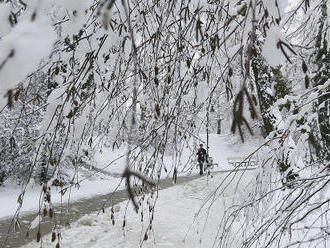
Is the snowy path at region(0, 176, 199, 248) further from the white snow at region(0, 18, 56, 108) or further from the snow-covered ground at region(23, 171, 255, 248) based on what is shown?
the white snow at region(0, 18, 56, 108)

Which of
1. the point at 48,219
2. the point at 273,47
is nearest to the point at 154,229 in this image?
the point at 48,219

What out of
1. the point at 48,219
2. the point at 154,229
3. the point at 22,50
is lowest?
the point at 154,229

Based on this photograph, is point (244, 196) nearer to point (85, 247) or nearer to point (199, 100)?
point (199, 100)

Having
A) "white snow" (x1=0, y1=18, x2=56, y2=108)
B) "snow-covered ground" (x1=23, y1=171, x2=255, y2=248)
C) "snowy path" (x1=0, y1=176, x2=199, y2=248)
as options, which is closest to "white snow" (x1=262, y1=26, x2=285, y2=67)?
"white snow" (x1=0, y1=18, x2=56, y2=108)

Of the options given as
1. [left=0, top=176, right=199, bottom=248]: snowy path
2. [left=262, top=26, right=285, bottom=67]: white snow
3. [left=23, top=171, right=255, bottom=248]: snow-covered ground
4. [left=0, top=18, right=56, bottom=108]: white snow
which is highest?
[left=262, top=26, right=285, bottom=67]: white snow

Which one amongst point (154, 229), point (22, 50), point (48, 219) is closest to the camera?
point (22, 50)

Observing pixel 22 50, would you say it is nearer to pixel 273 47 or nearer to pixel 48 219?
pixel 273 47

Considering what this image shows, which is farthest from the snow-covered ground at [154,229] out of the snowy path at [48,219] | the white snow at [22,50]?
the white snow at [22,50]

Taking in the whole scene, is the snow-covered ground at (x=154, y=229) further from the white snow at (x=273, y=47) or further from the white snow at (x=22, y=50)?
the white snow at (x=22, y=50)

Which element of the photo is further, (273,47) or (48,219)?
(48,219)

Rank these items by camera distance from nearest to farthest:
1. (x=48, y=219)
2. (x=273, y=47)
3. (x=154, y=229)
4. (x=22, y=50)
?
(x=22, y=50), (x=273, y=47), (x=154, y=229), (x=48, y=219)

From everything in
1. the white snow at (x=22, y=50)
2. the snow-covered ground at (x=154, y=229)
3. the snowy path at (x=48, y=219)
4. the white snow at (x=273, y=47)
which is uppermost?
the white snow at (x=273, y=47)

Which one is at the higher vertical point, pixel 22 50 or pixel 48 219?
pixel 22 50

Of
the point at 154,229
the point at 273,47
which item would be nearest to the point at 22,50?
the point at 273,47
